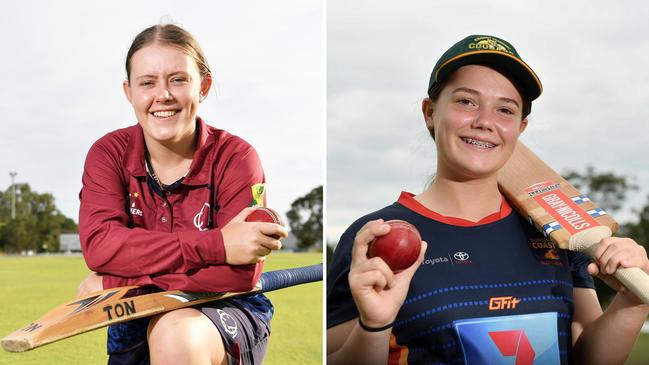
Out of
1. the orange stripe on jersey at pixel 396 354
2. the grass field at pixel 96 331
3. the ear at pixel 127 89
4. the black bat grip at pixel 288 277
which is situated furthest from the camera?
the grass field at pixel 96 331

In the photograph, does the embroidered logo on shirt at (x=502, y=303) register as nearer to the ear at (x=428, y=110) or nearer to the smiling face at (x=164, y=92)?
the ear at (x=428, y=110)

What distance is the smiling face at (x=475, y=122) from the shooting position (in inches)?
90.0

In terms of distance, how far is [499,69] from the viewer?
238 cm

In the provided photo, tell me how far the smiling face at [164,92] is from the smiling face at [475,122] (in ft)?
2.78

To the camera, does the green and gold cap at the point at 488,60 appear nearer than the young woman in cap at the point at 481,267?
No

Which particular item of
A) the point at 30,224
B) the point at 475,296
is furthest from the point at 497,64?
the point at 30,224

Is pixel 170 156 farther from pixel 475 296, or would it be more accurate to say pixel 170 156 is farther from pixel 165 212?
pixel 475 296

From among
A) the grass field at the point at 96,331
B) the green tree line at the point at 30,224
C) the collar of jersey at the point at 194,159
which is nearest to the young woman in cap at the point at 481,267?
the collar of jersey at the point at 194,159

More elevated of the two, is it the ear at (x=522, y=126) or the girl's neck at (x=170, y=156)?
the ear at (x=522, y=126)

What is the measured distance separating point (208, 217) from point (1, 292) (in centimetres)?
469

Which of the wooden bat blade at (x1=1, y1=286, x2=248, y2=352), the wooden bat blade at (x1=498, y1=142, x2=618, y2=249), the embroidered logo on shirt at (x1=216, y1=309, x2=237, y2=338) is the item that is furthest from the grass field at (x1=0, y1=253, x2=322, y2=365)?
the wooden bat blade at (x1=498, y1=142, x2=618, y2=249)

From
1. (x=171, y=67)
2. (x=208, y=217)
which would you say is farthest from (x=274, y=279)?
(x=171, y=67)

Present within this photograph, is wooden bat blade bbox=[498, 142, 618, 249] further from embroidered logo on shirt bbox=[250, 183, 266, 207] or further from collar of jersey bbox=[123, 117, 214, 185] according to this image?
collar of jersey bbox=[123, 117, 214, 185]

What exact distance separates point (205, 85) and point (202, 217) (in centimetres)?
48
